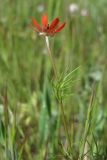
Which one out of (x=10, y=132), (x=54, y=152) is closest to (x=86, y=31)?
(x=54, y=152)

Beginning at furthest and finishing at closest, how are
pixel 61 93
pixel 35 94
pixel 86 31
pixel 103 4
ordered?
pixel 103 4, pixel 86 31, pixel 35 94, pixel 61 93

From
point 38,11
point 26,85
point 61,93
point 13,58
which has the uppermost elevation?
point 38,11

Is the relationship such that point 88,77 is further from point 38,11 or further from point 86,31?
point 38,11

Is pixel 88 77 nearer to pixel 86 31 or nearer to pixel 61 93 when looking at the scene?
pixel 86 31

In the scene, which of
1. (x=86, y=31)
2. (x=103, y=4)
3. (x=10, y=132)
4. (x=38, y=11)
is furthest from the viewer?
(x=103, y=4)

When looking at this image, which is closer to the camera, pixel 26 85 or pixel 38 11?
pixel 26 85

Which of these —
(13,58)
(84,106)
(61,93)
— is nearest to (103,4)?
(13,58)

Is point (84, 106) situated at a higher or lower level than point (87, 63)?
lower
